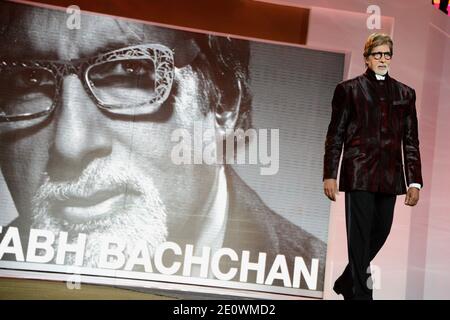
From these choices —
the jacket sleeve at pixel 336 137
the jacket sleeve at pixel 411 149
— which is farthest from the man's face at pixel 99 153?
the jacket sleeve at pixel 411 149

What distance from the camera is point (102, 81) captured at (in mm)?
5129

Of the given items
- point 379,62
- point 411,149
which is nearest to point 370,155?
point 411,149

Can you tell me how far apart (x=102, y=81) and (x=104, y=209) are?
784mm

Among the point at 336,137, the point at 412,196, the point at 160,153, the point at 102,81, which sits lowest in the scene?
the point at 412,196

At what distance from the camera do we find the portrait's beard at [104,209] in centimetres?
506

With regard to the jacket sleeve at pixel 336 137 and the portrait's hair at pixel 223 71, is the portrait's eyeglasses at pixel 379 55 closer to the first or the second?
the jacket sleeve at pixel 336 137

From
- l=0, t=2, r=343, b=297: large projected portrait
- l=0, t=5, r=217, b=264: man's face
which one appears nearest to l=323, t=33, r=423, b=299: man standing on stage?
l=0, t=2, r=343, b=297: large projected portrait

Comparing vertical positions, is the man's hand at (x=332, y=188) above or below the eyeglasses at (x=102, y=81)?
below

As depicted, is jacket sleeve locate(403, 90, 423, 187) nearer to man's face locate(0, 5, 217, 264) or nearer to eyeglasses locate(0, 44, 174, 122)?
man's face locate(0, 5, 217, 264)

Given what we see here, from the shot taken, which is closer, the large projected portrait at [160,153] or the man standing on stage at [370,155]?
the man standing on stage at [370,155]

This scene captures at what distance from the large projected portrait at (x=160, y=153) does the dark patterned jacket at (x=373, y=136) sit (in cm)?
134

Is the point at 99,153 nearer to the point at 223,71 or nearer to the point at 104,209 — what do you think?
the point at 104,209
